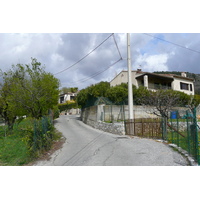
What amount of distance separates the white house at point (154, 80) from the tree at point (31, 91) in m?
16.5

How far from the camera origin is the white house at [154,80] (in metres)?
28.9

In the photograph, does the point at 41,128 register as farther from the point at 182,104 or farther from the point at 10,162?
the point at 182,104

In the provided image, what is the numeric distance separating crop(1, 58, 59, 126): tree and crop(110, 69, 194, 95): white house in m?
16.5

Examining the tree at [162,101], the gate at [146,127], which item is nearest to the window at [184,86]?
the tree at [162,101]

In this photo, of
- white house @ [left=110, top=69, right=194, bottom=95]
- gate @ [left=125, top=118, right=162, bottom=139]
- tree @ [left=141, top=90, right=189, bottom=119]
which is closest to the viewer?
gate @ [left=125, top=118, right=162, bottom=139]

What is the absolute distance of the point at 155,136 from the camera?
11.4 m

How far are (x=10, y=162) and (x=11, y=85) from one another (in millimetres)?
9599

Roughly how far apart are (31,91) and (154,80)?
73.3 feet

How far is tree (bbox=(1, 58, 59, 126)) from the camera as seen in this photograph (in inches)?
530

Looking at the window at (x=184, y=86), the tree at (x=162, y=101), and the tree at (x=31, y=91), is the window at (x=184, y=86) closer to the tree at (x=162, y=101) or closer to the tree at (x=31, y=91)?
the tree at (x=162, y=101)

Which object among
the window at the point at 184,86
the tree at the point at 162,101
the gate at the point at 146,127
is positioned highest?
the window at the point at 184,86

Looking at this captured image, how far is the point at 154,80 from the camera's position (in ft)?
99.8

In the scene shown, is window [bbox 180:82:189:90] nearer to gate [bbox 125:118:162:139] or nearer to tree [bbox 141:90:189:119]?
tree [bbox 141:90:189:119]

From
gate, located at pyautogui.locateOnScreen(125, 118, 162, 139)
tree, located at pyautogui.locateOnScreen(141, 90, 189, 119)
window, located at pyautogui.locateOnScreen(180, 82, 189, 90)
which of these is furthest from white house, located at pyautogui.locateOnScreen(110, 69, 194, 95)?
gate, located at pyautogui.locateOnScreen(125, 118, 162, 139)
